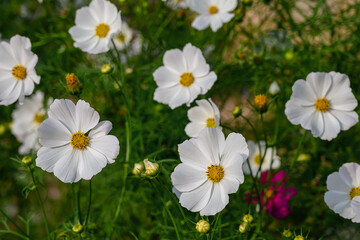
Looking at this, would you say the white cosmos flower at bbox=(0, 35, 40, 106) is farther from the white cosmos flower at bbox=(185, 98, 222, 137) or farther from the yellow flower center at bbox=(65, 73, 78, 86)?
the white cosmos flower at bbox=(185, 98, 222, 137)

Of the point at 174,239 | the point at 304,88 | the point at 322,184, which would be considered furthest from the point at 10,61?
the point at 322,184

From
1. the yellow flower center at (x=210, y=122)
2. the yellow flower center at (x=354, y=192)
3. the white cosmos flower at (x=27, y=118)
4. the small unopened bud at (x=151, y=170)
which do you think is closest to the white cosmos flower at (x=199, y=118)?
the yellow flower center at (x=210, y=122)

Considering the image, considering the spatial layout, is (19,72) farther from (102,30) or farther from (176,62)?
(176,62)

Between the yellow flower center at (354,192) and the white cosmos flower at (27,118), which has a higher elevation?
the yellow flower center at (354,192)

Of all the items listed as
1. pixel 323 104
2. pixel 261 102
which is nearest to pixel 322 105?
pixel 323 104

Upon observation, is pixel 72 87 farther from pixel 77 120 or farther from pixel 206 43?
pixel 206 43

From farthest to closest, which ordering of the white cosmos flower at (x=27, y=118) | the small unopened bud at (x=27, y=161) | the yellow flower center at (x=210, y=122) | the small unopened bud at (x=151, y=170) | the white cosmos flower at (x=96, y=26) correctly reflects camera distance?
the white cosmos flower at (x=27, y=118)
the white cosmos flower at (x=96, y=26)
the yellow flower center at (x=210, y=122)
the small unopened bud at (x=27, y=161)
the small unopened bud at (x=151, y=170)

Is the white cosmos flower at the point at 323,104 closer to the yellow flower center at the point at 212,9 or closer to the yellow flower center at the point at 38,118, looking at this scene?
the yellow flower center at the point at 212,9
